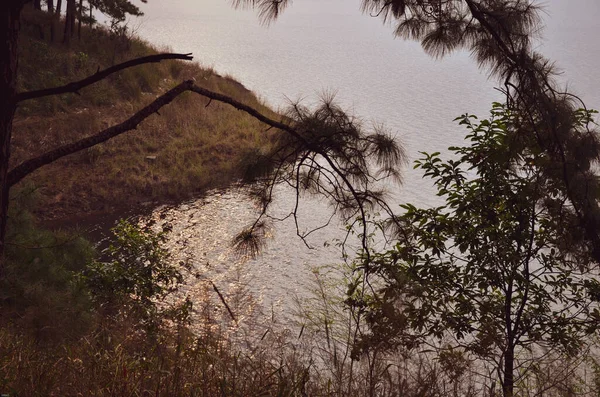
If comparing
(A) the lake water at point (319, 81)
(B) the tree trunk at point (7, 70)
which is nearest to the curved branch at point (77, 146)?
(B) the tree trunk at point (7, 70)

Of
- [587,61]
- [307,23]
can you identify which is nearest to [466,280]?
[587,61]

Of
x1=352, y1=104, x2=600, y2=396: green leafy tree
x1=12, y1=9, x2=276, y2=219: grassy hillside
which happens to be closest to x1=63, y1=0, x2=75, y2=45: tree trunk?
x1=12, y1=9, x2=276, y2=219: grassy hillside

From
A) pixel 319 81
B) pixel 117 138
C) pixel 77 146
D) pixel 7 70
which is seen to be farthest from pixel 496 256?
pixel 319 81

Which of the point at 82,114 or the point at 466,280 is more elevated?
the point at 82,114

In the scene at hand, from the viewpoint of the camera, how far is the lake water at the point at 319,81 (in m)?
12.2

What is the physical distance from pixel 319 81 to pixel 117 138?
15668 mm

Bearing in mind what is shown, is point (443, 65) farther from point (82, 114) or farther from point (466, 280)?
point (466, 280)

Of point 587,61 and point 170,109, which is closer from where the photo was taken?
point 170,109

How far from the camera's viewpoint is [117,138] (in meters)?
16.9

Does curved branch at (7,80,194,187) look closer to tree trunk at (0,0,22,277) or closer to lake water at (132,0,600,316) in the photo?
tree trunk at (0,0,22,277)

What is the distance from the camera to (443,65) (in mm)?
37969

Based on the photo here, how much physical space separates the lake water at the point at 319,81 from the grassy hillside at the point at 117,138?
4.69ft

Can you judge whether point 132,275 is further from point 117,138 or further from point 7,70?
point 117,138

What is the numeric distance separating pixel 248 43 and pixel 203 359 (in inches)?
1714
